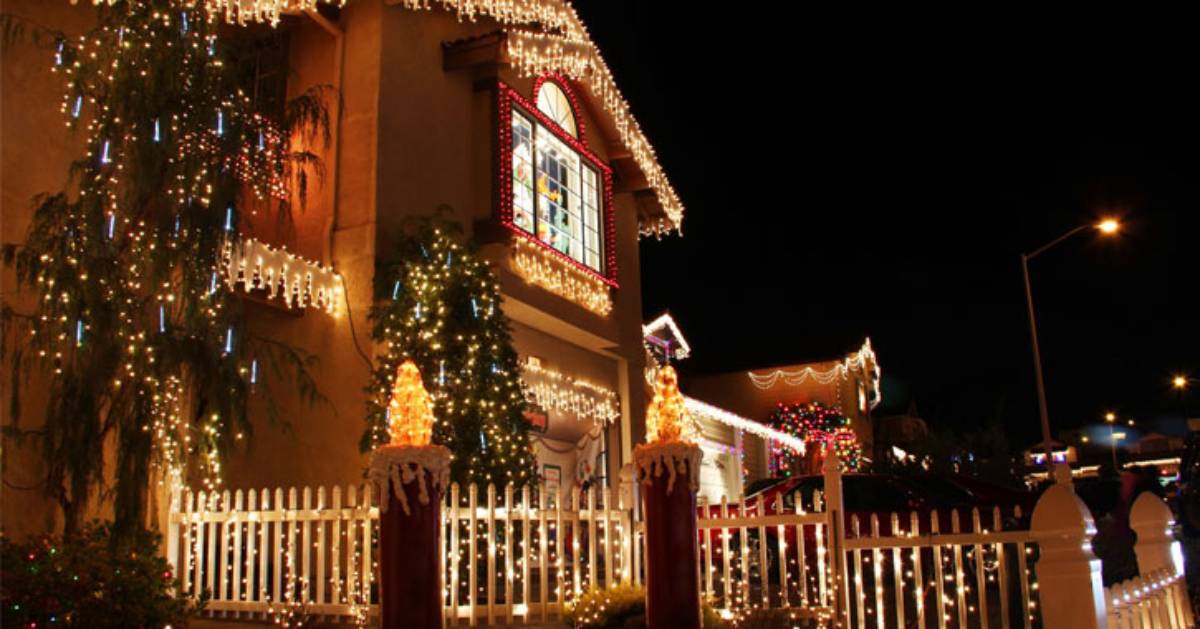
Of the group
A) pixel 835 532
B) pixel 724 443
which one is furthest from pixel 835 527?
pixel 724 443

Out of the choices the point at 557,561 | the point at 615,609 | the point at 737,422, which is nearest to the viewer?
the point at 615,609

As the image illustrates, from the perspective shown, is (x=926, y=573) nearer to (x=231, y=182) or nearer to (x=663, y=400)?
(x=663, y=400)

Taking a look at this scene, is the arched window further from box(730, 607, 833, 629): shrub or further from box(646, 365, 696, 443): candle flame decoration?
box(730, 607, 833, 629): shrub

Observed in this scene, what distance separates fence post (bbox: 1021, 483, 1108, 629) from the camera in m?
5.48

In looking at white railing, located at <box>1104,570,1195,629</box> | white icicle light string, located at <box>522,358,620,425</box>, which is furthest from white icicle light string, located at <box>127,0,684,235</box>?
white railing, located at <box>1104,570,1195,629</box>

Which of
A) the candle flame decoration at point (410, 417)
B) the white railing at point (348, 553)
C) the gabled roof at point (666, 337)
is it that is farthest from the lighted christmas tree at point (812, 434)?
the candle flame decoration at point (410, 417)

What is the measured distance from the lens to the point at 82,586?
6262 mm

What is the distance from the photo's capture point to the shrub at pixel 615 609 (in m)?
7.63

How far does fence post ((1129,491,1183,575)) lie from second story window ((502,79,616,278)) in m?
8.09

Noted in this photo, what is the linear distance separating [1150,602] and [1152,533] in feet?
4.61

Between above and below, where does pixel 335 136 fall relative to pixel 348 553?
above

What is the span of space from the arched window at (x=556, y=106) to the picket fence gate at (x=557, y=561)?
674 centimetres

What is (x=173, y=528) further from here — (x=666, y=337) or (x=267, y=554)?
(x=666, y=337)

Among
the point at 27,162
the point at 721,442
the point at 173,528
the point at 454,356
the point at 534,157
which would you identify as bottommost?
the point at 173,528
